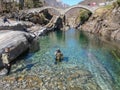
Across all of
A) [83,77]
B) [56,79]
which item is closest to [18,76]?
[56,79]

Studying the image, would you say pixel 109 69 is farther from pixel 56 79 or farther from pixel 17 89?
pixel 17 89

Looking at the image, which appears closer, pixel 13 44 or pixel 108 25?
pixel 13 44

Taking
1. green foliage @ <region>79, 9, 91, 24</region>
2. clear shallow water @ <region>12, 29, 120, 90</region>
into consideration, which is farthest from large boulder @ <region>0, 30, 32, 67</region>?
green foliage @ <region>79, 9, 91, 24</region>

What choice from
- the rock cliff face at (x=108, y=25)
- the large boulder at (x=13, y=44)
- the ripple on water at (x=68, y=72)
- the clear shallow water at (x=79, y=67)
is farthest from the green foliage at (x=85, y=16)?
the ripple on water at (x=68, y=72)

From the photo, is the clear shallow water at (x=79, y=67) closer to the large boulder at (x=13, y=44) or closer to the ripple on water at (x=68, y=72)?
the ripple on water at (x=68, y=72)

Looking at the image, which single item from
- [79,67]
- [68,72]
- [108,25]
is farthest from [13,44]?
[108,25]

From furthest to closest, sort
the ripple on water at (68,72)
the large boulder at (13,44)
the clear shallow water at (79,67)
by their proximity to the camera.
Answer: the large boulder at (13,44) < the clear shallow water at (79,67) < the ripple on water at (68,72)

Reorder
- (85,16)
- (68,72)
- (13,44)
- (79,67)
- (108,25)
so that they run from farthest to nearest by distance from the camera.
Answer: (85,16) < (108,25) < (13,44) < (79,67) < (68,72)

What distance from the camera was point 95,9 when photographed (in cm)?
11850

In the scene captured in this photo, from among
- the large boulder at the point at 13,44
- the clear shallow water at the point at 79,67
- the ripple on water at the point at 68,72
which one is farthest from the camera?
the large boulder at the point at 13,44

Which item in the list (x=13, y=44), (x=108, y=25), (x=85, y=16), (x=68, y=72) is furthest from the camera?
(x=85, y=16)

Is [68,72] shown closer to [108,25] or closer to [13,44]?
[13,44]

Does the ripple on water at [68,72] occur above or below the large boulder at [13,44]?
below

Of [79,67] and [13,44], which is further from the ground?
Result: [13,44]
